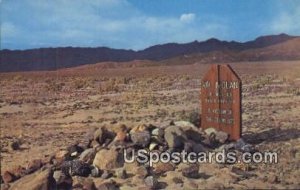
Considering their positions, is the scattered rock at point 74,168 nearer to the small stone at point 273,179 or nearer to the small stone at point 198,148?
the small stone at point 198,148

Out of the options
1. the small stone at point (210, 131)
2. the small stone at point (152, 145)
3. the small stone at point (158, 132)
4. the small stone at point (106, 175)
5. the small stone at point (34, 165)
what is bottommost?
the small stone at point (106, 175)

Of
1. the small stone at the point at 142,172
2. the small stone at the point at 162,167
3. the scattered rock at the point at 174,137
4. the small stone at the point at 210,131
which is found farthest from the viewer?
the small stone at the point at 210,131

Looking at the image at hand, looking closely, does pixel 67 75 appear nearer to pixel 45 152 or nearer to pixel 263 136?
pixel 45 152

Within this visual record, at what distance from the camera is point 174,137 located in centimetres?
704

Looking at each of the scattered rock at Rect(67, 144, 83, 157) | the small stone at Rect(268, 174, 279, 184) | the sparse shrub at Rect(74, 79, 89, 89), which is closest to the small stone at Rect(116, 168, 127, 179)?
the scattered rock at Rect(67, 144, 83, 157)

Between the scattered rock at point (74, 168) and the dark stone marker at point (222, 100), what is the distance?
1603mm

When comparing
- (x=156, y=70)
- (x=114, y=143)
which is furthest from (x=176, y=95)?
(x=114, y=143)

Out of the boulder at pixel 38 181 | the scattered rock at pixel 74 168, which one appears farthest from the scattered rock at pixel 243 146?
the boulder at pixel 38 181

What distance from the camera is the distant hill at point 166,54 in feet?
21.3

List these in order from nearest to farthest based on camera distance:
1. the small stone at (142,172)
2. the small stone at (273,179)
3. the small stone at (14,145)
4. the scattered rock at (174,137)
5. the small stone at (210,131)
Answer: the small stone at (273,179) < the small stone at (14,145) < the small stone at (142,172) < the scattered rock at (174,137) < the small stone at (210,131)

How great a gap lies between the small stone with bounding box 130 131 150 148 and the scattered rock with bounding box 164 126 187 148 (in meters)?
0.23

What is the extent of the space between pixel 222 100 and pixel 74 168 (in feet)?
6.56

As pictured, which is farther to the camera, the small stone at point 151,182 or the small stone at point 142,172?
the small stone at point 142,172

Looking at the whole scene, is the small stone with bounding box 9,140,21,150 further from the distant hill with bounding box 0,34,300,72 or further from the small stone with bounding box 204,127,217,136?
the small stone with bounding box 204,127,217,136
